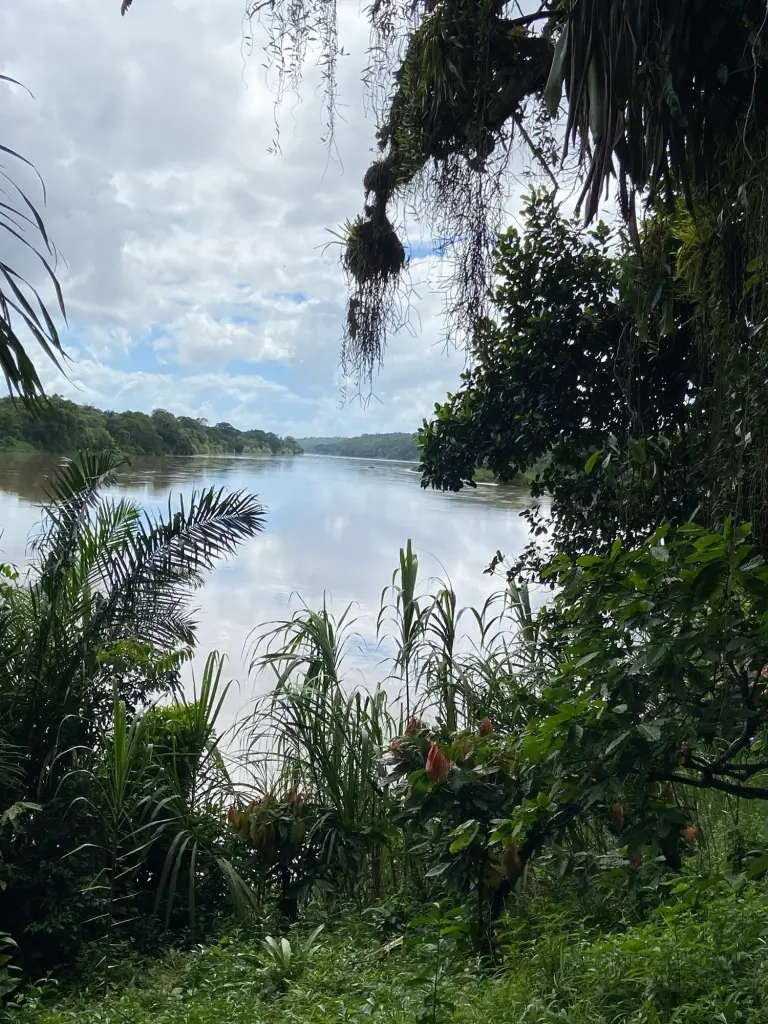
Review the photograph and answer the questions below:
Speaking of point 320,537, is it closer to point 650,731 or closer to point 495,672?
point 495,672

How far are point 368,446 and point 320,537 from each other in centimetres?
Result: 209

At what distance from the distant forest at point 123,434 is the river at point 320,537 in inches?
4.8

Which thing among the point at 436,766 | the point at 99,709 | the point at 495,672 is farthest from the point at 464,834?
the point at 99,709

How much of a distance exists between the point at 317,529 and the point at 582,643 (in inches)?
174

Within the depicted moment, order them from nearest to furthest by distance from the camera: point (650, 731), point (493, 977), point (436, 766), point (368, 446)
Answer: point (650, 731) → point (493, 977) → point (436, 766) → point (368, 446)

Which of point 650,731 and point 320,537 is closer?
point 650,731

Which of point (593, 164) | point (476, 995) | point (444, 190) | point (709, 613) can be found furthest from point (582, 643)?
point (444, 190)

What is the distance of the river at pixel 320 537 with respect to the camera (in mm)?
4383

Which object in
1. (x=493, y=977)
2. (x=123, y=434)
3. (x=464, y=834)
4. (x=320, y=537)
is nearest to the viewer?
(x=493, y=977)

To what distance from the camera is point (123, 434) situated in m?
5.39

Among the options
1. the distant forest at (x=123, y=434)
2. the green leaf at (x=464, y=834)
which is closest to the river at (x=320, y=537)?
the distant forest at (x=123, y=434)

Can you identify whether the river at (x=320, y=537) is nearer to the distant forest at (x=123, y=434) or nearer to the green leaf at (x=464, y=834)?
the distant forest at (x=123, y=434)

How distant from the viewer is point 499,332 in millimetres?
3506

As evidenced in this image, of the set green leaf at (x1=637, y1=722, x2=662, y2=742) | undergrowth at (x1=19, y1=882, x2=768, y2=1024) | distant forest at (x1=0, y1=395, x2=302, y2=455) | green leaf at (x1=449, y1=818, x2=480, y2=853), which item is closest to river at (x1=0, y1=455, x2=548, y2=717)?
distant forest at (x1=0, y1=395, x2=302, y2=455)
